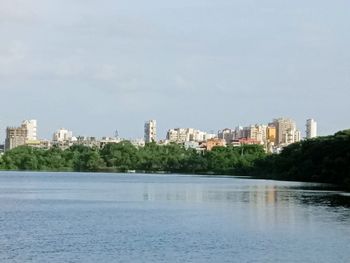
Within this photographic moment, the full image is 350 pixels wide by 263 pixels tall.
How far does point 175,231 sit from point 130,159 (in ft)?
426

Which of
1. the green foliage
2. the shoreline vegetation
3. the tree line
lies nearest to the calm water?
the green foliage

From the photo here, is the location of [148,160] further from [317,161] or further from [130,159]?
[317,161]

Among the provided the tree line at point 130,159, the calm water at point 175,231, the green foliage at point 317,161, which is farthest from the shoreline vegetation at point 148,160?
the calm water at point 175,231

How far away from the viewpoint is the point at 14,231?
33.2m

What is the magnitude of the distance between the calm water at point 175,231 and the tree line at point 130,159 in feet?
320

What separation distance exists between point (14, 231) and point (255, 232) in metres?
10.3

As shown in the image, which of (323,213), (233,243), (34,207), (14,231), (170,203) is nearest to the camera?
(233,243)

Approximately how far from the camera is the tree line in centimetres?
15125

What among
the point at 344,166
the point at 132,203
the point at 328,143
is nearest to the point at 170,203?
the point at 132,203

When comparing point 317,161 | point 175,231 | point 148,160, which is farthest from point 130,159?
point 175,231

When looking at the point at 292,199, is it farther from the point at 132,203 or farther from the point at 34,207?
the point at 34,207

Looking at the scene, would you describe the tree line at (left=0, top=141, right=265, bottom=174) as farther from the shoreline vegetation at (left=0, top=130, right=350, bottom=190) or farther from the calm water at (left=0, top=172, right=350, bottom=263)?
the calm water at (left=0, top=172, right=350, bottom=263)

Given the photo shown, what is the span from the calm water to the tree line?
320 ft

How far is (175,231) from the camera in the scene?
111 feet
